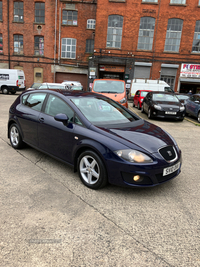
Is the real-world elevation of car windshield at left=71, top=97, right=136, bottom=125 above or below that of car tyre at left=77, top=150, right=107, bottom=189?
above

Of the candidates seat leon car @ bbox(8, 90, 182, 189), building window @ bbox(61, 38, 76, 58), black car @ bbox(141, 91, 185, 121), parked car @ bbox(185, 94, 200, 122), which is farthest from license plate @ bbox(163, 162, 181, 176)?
building window @ bbox(61, 38, 76, 58)

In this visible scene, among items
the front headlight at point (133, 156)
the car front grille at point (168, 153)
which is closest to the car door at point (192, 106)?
the car front grille at point (168, 153)

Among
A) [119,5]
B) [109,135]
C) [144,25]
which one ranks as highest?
[119,5]

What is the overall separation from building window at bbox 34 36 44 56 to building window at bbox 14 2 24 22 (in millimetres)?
3167

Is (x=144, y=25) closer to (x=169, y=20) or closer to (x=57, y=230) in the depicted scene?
(x=169, y=20)

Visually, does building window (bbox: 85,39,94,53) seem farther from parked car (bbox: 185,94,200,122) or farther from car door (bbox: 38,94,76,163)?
car door (bbox: 38,94,76,163)

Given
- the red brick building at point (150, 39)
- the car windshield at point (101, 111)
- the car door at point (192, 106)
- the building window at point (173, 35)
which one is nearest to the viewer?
the car windshield at point (101, 111)

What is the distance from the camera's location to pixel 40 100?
4652 millimetres

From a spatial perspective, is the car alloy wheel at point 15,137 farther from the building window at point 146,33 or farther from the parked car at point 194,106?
the building window at point 146,33

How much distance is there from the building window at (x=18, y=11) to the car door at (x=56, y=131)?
101 feet

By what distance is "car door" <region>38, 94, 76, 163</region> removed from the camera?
12.6 ft

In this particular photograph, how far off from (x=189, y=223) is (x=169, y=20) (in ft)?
90.9

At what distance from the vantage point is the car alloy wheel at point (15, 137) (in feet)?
16.8

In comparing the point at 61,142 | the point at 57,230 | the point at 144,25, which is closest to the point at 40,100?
the point at 61,142
